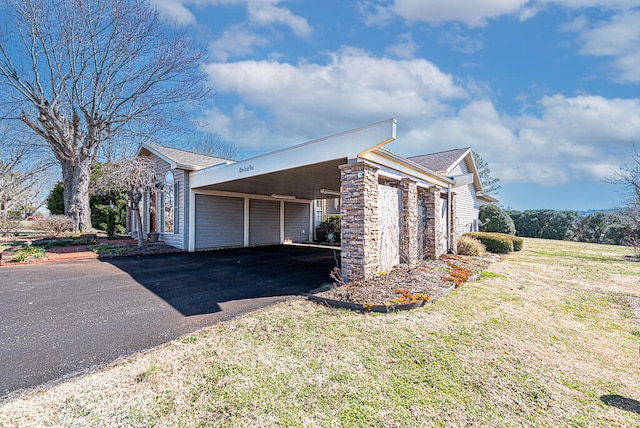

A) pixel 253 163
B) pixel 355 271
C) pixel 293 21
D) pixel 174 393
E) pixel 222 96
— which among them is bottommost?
pixel 174 393

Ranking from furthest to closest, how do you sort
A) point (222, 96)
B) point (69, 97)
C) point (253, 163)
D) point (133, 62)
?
point (222, 96), point (133, 62), point (69, 97), point (253, 163)

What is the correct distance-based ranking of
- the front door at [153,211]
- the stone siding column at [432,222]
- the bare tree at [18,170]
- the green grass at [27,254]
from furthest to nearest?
the bare tree at [18,170] < the front door at [153,211] < the stone siding column at [432,222] < the green grass at [27,254]

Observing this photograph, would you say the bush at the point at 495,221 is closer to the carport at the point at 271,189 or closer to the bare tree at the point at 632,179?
the bare tree at the point at 632,179

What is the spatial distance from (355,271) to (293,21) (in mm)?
8457

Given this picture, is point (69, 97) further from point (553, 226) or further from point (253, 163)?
point (553, 226)

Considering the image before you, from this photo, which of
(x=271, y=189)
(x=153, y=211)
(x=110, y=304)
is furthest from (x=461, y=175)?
(x=153, y=211)

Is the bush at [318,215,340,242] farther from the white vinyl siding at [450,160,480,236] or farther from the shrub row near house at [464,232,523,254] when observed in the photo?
the shrub row near house at [464,232,523,254]

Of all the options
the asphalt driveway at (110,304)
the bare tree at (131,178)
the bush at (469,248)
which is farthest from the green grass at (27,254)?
the bush at (469,248)

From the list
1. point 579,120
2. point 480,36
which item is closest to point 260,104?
point 480,36

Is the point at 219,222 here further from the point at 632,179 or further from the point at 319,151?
the point at 632,179

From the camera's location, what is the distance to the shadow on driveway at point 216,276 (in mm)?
5590

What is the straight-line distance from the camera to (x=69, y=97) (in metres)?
14.2

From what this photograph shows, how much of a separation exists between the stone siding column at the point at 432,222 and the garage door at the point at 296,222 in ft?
29.9

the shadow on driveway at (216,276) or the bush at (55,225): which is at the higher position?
the bush at (55,225)
